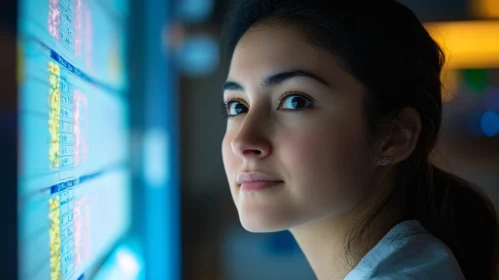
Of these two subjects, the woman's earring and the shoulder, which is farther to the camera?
the woman's earring

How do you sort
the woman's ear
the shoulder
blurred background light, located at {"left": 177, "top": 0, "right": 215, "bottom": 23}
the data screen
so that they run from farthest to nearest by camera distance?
blurred background light, located at {"left": 177, "top": 0, "right": 215, "bottom": 23}
the woman's ear
the shoulder
the data screen

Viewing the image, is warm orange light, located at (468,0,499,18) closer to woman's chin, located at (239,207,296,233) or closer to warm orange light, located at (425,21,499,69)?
warm orange light, located at (425,21,499,69)

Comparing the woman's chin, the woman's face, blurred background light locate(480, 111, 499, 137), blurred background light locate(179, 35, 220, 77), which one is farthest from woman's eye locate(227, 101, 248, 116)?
blurred background light locate(480, 111, 499, 137)

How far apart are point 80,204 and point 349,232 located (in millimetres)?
462

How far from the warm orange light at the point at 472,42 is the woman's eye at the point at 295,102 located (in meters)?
0.94

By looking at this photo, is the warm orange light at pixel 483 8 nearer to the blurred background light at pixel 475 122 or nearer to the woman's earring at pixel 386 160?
the blurred background light at pixel 475 122

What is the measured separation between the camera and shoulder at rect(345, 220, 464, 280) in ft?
2.43

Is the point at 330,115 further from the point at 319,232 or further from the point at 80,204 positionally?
the point at 80,204

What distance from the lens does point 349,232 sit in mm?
868

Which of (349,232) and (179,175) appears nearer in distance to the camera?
(349,232)

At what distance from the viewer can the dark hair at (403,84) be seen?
83 centimetres

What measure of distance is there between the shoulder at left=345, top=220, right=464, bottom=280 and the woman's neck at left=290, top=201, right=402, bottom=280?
0.04 m

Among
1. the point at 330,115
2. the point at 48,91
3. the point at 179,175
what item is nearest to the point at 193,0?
the point at 179,175

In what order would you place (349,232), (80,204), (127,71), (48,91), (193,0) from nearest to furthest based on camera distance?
(48,91) < (80,204) < (349,232) < (127,71) < (193,0)
